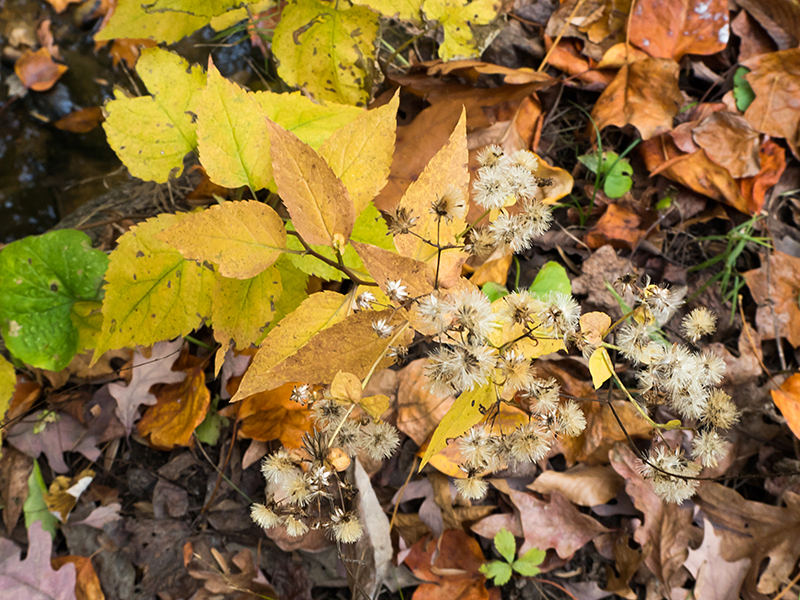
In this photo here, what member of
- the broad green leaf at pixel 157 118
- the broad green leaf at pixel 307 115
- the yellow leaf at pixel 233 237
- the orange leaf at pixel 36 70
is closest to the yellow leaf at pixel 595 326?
the yellow leaf at pixel 233 237

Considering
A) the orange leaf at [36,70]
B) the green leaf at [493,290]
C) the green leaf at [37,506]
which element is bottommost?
the green leaf at [37,506]

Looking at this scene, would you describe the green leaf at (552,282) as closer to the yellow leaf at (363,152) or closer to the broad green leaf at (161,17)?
the yellow leaf at (363,152)

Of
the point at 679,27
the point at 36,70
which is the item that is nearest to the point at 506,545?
the point at 679,27

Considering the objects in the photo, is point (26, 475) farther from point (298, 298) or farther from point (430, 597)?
point (430, 597)

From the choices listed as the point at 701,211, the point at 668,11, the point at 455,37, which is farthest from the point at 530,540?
the point at 668,11

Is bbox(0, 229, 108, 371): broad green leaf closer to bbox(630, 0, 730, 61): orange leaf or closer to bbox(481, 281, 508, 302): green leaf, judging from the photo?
bbox(481, 281, 508, 302): green leaf

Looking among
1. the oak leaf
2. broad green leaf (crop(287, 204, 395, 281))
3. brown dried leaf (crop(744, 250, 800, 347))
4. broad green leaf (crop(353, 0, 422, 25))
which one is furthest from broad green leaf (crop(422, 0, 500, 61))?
brown dried leaf (crop(744, 250, 800, 347))

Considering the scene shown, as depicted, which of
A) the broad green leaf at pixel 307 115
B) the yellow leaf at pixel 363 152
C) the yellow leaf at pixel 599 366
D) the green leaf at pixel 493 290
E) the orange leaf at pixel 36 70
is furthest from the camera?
the orange leaf at pixel 36 70
